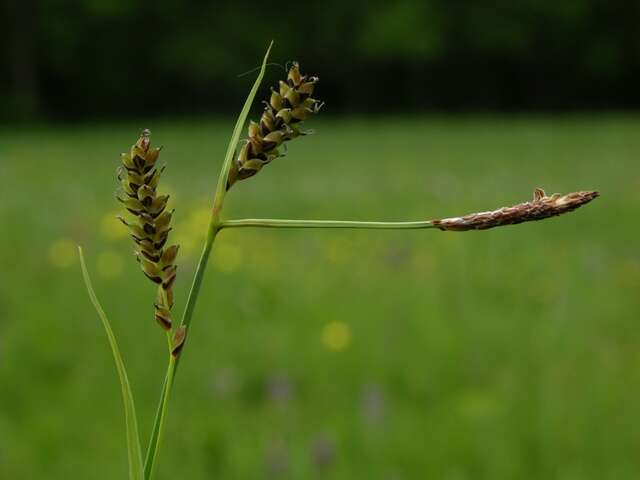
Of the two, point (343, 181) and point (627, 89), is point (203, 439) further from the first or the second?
point (627, 89)

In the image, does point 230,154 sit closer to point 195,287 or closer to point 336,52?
point 195,287

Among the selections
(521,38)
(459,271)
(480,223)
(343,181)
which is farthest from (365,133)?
(480,223)

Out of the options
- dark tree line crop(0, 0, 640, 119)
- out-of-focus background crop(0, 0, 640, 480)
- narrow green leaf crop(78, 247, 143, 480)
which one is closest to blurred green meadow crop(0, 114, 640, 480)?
out-of-focus background crop(0, 0, 640, 480)

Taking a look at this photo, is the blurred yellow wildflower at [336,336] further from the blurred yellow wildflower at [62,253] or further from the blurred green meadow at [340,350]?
the blurred yellow wildflower at [62,253]

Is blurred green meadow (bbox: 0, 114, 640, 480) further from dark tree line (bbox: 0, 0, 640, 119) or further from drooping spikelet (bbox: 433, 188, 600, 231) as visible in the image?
dark tree line (bbox: 0, 0, 640, 119)

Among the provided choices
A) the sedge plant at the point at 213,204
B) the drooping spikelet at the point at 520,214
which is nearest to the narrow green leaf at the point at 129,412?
the sedge plant at the point at 213,204

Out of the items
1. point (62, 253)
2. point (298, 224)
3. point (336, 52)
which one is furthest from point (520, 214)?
point (336, 52)
